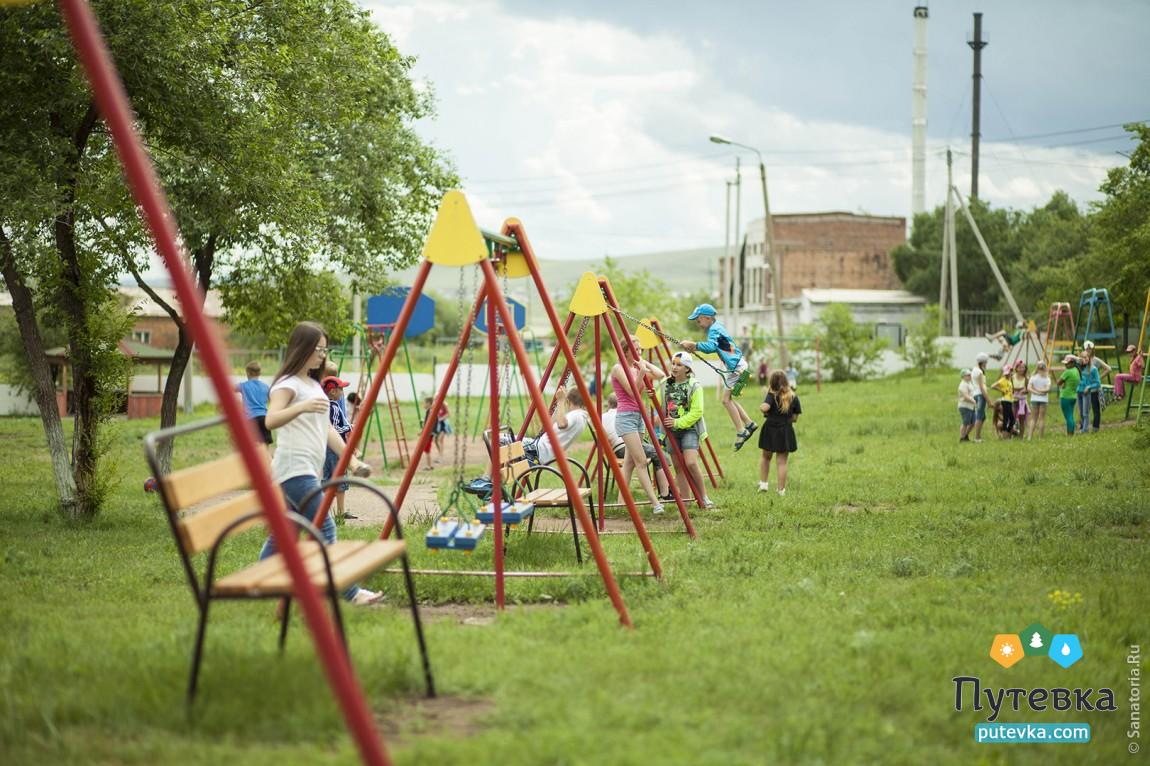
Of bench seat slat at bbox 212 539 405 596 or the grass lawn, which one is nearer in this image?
the grass lawn

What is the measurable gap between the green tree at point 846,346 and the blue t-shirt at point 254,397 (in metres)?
34.6

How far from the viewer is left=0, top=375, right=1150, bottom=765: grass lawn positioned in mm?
4309

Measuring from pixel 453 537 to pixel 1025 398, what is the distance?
56.3ft

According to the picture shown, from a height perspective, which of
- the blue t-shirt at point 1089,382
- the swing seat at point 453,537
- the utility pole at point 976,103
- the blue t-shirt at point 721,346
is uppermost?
the utility pole at point 976,103

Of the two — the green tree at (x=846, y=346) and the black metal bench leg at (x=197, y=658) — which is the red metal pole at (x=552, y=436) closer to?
the black metal bench leg at (x=197, y=658)

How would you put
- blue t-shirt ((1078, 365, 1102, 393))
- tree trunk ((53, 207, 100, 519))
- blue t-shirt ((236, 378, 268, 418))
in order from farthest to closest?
blue t-shirt ((1078, 365, 1102, 393)) → tree trunk ((53, 207, 100, 519)) → blue t-shirt ((236, 378, 268, 418))

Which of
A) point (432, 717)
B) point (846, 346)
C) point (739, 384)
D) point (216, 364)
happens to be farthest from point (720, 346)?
point (846, 346)

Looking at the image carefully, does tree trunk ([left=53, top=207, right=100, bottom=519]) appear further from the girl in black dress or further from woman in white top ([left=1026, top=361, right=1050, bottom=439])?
woman in white top ([left=1026, top=361, right=1050, bottom=439])

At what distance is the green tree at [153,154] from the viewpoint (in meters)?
10.6

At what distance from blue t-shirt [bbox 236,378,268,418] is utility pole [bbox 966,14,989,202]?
183 feet

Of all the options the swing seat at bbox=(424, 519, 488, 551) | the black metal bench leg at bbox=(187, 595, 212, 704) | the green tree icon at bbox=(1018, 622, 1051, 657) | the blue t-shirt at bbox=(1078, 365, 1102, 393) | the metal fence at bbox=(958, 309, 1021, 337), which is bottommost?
the green tree icon at bbox=(1018, 622, 1051, 657)

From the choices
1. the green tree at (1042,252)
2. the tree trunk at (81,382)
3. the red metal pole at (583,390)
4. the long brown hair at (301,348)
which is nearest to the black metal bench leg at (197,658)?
the long brown hair at (301,348)

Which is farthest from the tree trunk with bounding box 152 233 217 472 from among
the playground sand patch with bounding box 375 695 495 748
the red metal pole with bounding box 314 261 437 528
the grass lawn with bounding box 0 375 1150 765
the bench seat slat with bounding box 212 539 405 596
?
the playground sand patch with bounding box 375 695 495 748

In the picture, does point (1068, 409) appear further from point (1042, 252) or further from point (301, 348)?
point (1042, 252)
